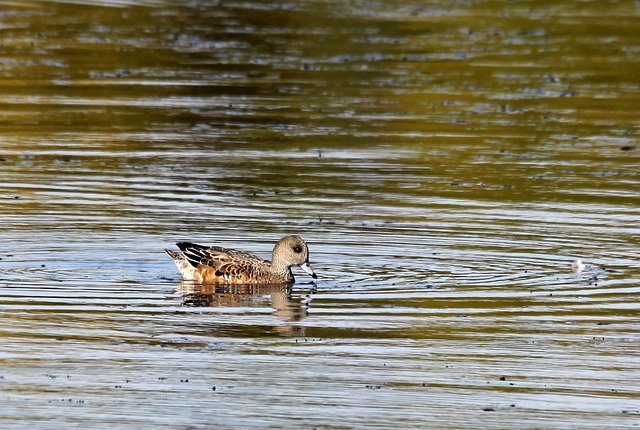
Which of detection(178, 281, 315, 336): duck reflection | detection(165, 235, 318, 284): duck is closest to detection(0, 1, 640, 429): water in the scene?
detection(178, 281, 315, 336): duck reflection

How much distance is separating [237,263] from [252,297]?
51cm

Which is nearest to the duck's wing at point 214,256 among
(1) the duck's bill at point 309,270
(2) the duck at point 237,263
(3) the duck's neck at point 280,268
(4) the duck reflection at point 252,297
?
(2) the duck at point 237,263

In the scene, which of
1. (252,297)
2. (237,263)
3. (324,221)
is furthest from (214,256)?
(324,221)

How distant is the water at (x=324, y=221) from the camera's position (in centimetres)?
910

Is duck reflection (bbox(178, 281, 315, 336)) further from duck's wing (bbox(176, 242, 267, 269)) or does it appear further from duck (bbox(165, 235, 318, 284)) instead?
duck's wing (bbox(176, 242, 267, 269))

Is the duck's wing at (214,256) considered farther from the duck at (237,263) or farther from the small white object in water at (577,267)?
the small white object in water at (577,267)

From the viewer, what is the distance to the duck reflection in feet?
38.1

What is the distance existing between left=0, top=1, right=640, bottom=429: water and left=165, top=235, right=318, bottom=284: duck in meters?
0.20

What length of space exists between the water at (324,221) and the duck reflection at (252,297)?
53 millimetres

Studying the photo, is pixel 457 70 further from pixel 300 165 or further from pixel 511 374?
pixel 511 374

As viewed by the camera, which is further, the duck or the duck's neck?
the duck's neck

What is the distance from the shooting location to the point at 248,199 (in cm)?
1595

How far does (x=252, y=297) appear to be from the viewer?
12.4 metres

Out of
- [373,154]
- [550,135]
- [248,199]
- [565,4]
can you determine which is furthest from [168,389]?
[565,4]
